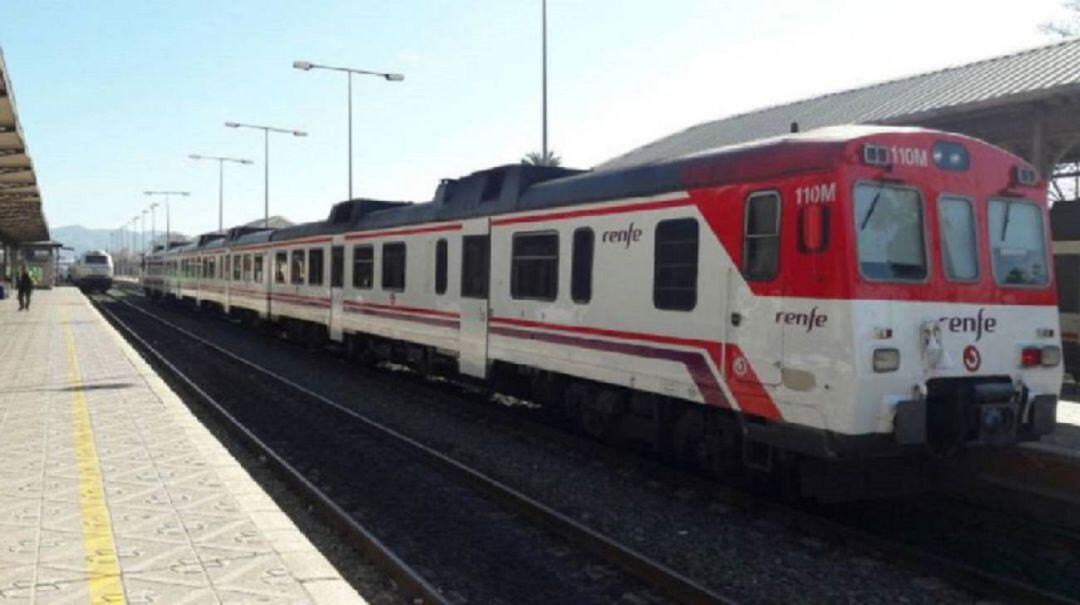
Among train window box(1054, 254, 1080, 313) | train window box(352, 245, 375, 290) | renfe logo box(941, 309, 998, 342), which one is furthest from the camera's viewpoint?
train window box(352, 245, 375, 290)

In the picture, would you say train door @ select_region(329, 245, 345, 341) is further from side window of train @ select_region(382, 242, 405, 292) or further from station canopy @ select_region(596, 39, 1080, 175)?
station canopy @ select_region(596, 39, 1080, 175)

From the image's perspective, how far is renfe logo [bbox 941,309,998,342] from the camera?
6887 millimetres

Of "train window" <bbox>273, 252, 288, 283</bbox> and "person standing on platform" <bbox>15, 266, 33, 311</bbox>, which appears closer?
"train window" <bbox>273, 252, 288, 283</bbox>

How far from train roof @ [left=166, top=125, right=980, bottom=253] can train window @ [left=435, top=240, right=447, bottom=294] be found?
0.39 metres

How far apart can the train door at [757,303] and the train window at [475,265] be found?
197 inches

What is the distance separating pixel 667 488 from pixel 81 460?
207 inches

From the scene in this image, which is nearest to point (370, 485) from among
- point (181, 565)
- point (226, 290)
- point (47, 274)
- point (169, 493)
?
point (169, 493)

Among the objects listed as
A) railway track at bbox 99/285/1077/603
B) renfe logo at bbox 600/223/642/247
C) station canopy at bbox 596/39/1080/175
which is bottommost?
railway track at bbox 99/285/1077/603

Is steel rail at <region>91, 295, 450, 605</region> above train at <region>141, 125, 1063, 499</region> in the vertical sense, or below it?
below

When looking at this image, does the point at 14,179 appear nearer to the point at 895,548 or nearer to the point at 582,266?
the point at 582,266

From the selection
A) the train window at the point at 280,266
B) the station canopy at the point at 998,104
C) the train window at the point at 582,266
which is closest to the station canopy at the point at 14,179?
the train window at the point at 280,266

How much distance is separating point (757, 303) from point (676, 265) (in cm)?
120

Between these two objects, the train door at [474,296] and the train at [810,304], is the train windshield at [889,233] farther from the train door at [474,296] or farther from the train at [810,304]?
the train door at [474,296]

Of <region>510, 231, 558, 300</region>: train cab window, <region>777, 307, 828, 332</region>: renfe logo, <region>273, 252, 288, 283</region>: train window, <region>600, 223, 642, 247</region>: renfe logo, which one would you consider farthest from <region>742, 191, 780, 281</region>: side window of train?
<region>273, 252, 288, 283</region>: train window
